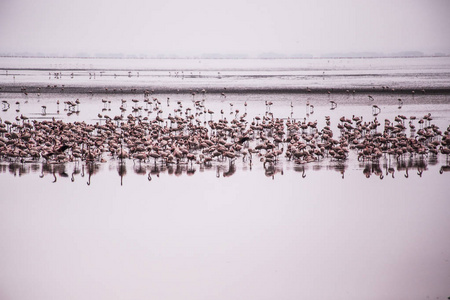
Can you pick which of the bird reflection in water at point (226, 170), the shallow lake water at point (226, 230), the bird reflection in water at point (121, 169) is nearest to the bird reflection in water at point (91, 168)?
the shallow lake water at point (226, 230)

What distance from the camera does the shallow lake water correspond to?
9.28 metres

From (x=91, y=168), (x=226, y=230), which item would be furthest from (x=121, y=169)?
(x=226, y=230)

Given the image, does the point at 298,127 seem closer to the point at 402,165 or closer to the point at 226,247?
the point at 402,165

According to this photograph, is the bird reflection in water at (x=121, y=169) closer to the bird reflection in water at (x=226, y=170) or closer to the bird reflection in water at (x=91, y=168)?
the bird reflection in water at (x=91, y=168)

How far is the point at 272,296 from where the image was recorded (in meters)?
8.87

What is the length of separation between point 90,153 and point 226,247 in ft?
27.5

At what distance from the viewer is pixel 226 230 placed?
38.4ft

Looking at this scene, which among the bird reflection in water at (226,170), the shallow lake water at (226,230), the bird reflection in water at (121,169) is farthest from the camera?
the bird reflection in water at (226,170)

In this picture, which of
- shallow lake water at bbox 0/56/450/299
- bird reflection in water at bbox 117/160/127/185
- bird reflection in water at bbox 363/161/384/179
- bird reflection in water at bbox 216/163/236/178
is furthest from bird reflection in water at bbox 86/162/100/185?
bird reflection in water at bbox 363/161/384/179

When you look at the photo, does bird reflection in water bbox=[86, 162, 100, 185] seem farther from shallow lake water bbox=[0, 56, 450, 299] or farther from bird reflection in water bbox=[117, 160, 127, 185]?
bird reflection in water bbox=[117, 160, 127, 185]

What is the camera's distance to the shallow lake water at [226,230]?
9.28 meters

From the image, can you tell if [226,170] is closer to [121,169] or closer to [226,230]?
[121,169]

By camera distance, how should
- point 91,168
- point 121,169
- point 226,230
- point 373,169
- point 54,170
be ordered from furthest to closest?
1. point 91,168
2. point 121,169
3. point 54,170
4. point 373,169
5. point 226,230

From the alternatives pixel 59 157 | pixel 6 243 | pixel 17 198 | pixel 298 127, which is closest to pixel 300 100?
pixel 298 127
